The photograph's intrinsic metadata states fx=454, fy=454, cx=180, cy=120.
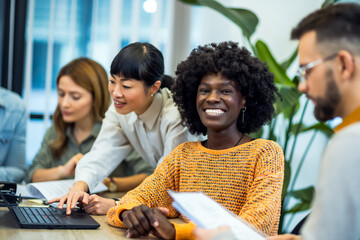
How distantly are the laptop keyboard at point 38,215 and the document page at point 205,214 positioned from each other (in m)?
0.58

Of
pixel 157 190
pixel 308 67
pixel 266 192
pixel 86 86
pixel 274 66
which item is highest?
pixel 308 67

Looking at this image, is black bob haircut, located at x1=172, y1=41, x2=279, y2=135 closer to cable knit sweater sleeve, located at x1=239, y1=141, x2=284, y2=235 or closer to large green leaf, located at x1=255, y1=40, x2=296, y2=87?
cable knit sweater sleeve, located at x1=239, y1=141, x2=284, y2=235

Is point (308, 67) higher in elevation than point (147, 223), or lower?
higher

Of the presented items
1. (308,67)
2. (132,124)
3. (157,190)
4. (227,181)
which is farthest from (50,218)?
(308,67)

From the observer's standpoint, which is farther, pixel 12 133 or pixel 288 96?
pixel 12 133

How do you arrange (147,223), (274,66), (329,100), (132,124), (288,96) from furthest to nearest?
1. (274,66)
2. (288,96)
3. (132,124)
4. (147,223)
5. (329,100)

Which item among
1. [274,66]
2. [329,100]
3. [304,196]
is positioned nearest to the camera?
[329,100]

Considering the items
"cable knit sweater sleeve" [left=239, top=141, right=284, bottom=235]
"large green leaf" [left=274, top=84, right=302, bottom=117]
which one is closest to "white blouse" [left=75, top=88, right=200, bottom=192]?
"cable knit sweater sleeve" [left=239, top=141, right=284, bottom=235]

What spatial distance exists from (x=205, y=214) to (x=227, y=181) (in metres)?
0.49

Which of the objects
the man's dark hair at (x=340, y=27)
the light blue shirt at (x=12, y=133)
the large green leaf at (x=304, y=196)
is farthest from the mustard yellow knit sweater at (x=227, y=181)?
the large green leaf at (x=304, y=196)

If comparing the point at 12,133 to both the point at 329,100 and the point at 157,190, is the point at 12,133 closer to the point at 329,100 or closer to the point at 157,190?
the point at 157,190

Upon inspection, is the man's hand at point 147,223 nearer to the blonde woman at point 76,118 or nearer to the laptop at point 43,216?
the laptop at point 43,216

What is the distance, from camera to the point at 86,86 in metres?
2.59

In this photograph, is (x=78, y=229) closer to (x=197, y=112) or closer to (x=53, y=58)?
(x=197, y=112)
